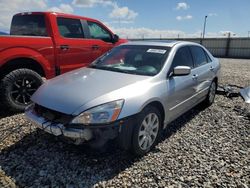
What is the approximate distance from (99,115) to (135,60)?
1585 mm

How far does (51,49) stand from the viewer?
4.70m

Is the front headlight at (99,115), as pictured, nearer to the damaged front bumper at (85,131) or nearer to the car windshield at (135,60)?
the damaged front bumper at (85,131)

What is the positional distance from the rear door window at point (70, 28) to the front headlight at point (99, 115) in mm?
3114

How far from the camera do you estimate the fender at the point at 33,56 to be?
3.97 m

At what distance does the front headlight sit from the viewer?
2469mm

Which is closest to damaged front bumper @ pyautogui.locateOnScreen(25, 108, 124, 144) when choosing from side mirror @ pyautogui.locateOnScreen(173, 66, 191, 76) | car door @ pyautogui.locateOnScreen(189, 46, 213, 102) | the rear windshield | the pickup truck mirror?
side mirror @ pyautogui.locateOnScreen(173, 66, 191, 76)

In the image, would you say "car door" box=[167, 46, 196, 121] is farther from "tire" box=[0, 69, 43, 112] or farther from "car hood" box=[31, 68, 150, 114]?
"tire" box=[0, 69, 43, 112]

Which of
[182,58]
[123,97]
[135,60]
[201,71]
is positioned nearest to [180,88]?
[182,58]

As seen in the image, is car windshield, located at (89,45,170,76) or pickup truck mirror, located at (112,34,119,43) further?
pickup truck mirror, located at (112,34,119,43)

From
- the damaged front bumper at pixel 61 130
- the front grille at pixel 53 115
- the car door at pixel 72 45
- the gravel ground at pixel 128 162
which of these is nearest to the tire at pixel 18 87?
the gravel ground at pixel 128 162

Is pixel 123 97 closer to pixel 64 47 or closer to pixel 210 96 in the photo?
pixel 64 47

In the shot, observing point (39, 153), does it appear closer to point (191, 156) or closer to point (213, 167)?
point (191, 156)

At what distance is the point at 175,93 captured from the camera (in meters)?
3.45

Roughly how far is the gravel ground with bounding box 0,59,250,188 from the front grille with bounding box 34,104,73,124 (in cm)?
59
